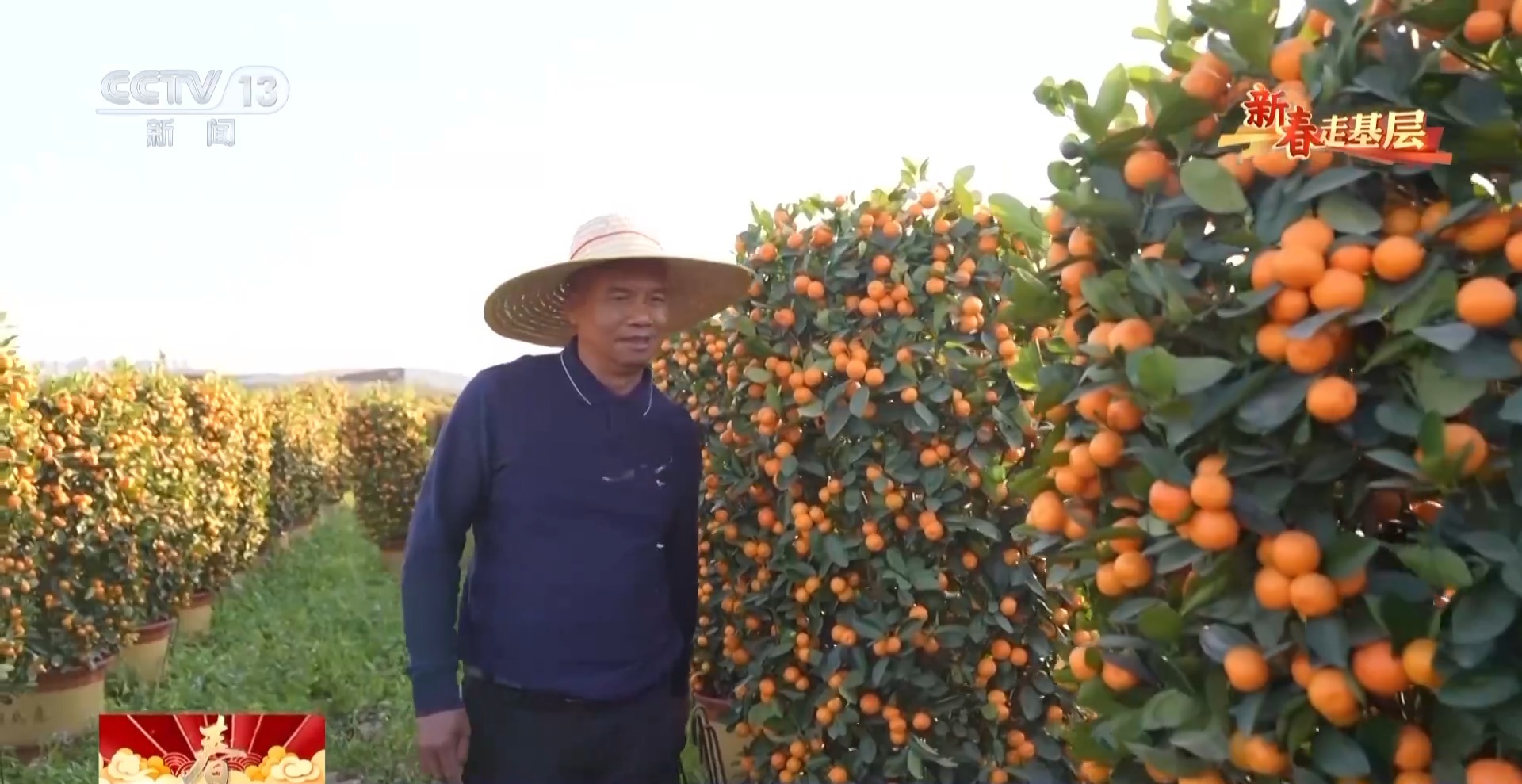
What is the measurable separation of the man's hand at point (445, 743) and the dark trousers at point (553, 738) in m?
0.05

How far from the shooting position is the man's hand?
80.5 inches

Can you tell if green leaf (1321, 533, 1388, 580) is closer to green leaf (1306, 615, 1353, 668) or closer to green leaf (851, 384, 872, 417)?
green leaf (1306, 615, 1353, 668)

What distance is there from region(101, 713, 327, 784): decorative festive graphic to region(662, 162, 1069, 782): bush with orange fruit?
115cm

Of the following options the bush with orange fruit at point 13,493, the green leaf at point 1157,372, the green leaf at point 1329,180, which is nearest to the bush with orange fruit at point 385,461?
the bush with orange fruit at point 13,493

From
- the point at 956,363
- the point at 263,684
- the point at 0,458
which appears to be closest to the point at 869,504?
the point at 956,363

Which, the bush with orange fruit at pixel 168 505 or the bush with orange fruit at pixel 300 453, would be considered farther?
the bush with orange fruit at pixel 300 453

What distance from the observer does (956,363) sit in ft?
7.73

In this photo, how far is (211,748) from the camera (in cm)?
189

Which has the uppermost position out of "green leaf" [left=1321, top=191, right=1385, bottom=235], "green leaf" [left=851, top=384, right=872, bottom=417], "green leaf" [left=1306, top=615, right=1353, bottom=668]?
"green leaf" [left=1321, top=191, right=1385, bottom=235]

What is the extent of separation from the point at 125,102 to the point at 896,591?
89.7 inches

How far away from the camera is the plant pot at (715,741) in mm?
2929

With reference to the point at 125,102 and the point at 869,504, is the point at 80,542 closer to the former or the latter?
the point at 125,102

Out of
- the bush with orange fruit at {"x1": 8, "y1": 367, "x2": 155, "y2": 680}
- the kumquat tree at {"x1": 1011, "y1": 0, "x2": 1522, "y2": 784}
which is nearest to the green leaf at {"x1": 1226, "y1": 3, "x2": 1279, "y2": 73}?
the kumquat tree at {"x1": 1011, "y1": 0, "x2": 1522, "y2": 784}

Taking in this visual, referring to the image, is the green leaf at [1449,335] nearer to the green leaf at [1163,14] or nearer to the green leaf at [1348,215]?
the green leaf at [1348,215]
